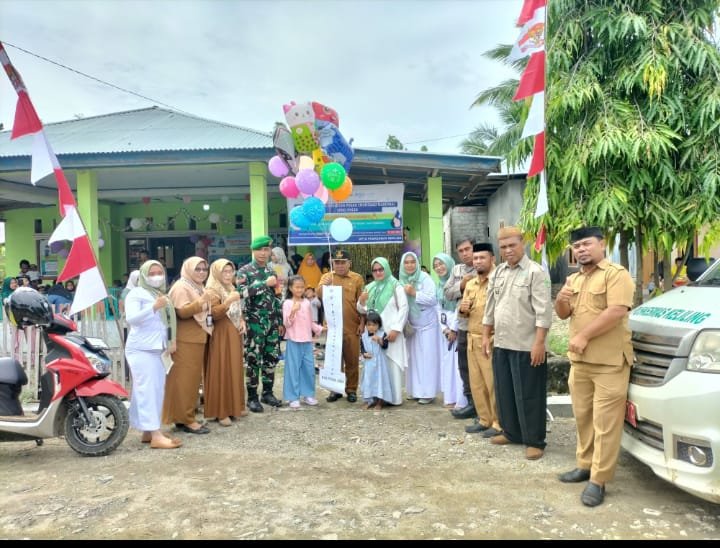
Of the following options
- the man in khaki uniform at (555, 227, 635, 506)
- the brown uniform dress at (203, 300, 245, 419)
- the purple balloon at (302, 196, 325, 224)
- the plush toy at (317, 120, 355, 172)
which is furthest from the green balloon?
the man in khaki uniform at (555, 227, 635, 506)

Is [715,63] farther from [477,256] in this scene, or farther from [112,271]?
[112,271]

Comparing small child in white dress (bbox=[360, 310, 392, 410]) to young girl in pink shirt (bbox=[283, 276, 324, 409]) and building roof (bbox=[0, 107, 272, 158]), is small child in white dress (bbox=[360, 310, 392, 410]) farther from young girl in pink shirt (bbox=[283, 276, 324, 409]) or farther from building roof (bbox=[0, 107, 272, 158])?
building roof (bbox=[0, 107, 272, 158])

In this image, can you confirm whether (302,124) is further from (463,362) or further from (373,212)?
(463,362)

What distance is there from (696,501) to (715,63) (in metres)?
4.71

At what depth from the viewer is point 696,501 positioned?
10.4 feet

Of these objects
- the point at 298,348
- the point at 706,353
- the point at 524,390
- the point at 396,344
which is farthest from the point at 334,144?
the point at 706,353

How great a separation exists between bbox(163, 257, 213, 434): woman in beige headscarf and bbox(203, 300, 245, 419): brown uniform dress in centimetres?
21

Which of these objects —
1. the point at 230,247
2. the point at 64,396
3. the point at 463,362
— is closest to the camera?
the point at 64,396

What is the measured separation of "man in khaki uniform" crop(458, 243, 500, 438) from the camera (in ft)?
15.3

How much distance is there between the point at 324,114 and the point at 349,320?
296 centimetres

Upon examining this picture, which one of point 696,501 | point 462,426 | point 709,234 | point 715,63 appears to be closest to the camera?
Answer: point 696,501

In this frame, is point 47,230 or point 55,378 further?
point 47,230

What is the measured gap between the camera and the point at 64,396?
4098mm

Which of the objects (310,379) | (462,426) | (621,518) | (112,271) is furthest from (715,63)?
(112,271)
